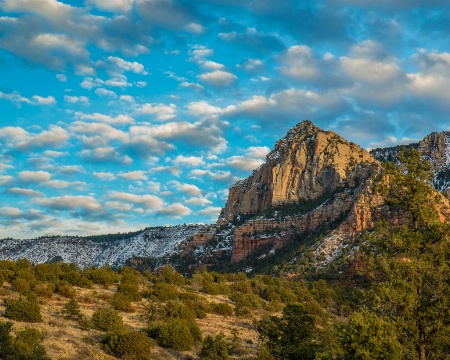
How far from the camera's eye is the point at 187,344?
1110 inches

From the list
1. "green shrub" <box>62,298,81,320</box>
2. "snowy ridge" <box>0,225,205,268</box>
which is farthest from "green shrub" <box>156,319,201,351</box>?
"snowy ridge" <box>0,225,205,268</box>

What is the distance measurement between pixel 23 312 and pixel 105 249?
17483cm

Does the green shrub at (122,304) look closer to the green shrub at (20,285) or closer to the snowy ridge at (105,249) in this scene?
the green shrub at (20,285)

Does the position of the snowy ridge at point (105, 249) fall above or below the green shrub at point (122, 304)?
above

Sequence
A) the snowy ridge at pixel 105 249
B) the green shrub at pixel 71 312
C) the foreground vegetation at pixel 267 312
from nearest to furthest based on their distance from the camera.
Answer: the foreground vegetation at pixel 267 312 < the green shrub at pixel 71 312 < the snowy ridge at pixel 105 249

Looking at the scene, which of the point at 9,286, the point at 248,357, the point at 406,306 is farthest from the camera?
the point at 9,286

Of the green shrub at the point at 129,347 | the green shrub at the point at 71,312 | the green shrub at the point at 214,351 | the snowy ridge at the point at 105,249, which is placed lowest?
the green shrub at the point at 214,351

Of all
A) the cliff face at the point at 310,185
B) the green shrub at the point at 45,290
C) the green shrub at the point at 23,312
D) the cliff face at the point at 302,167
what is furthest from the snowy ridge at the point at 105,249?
the green shrub at the point at 23,312

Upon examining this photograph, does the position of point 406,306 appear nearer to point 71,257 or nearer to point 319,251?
point 319,251

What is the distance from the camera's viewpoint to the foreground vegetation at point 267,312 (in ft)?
57.3

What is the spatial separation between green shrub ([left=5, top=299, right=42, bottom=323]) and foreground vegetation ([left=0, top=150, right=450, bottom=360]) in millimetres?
74

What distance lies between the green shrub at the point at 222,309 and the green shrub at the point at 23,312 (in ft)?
61.9

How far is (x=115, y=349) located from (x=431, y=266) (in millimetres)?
17404

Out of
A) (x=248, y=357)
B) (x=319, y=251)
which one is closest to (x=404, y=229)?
(x=248, y=357)
